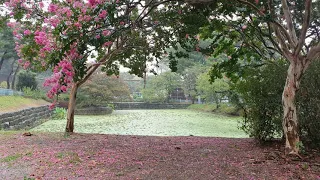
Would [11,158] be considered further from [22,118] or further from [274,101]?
[22,118]

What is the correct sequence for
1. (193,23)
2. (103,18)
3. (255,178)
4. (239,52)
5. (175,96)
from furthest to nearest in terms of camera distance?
(175,96)
(239,52)
(193,23)
(103,18)
(255,178)

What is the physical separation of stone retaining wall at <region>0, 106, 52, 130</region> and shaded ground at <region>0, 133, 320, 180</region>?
16.2 ft

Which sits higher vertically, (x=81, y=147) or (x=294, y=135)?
(x=294, y=135)

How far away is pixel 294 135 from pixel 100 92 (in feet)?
54.0

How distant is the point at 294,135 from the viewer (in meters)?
4.24

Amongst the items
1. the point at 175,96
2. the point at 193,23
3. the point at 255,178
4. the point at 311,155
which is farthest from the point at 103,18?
the point at 175,96

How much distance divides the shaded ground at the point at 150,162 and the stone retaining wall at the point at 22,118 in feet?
16.2

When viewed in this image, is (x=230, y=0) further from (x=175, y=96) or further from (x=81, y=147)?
(x=175, y=96)

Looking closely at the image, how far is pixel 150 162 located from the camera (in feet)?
14.0

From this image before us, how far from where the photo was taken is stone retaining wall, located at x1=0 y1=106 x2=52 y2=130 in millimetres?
10159

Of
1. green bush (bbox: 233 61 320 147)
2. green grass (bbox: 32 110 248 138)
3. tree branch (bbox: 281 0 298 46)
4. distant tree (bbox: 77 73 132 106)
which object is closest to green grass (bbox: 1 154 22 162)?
green bush (bbox: 233 61 320 147)

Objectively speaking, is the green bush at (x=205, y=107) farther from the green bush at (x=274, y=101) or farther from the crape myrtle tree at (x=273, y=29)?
the green bush at (x=274, y=101)

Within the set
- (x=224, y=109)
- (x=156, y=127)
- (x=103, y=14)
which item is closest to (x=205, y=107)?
(x=224, y=109)

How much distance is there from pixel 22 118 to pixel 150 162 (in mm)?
9962
